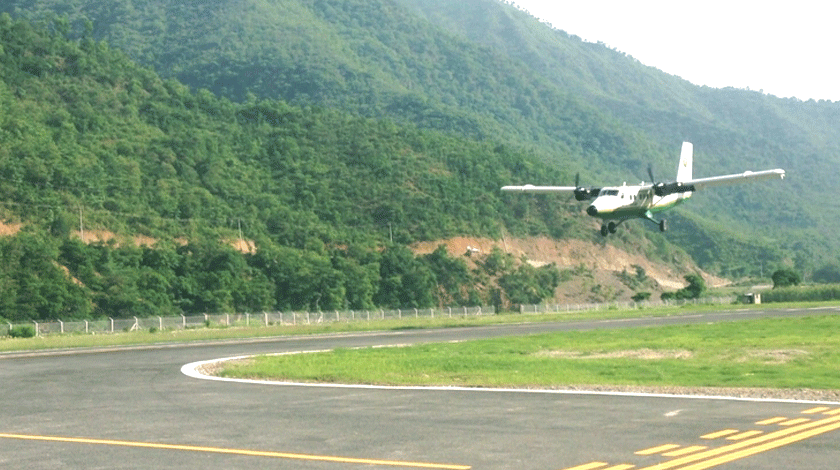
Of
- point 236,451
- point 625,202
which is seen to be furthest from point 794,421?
point 625,202

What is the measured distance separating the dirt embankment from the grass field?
3235 inches

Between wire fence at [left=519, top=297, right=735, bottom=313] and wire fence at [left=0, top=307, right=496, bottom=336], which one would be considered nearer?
wire fence at [left=0, top=307, right=496, bottom=336]

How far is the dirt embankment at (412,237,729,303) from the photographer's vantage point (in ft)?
417

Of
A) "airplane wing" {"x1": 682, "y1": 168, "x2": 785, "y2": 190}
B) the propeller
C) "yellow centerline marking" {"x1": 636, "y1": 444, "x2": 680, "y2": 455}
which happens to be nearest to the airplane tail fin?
"airplane wing" {"x1": 682, "y1": 168, "x2": 785, "y2": 190}

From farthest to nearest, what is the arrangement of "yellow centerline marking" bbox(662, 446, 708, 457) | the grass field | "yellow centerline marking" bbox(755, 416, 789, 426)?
1. the grass field
2. "yellow centerline marking" bbox(755, 416, 789, 426)
3. "yellow centerline marking" bbox(662, 446, 708, 457)

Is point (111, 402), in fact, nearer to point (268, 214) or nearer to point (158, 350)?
point (158, 350)

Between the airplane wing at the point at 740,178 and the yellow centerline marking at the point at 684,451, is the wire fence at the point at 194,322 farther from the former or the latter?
the yellow centerline marking at the point at 684,451

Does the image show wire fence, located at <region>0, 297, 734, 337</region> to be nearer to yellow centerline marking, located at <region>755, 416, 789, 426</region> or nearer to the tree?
the tree

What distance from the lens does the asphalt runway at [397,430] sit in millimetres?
14125

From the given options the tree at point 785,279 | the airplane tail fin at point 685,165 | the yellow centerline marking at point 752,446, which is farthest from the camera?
the tree at point 785,279

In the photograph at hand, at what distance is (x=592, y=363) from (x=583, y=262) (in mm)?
109662

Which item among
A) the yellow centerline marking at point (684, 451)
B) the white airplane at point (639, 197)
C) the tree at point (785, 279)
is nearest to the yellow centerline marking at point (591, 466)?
the yellow centerline marking at point (684, 451)

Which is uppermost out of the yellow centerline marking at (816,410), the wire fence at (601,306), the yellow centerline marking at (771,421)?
the wire fence at (601,306)

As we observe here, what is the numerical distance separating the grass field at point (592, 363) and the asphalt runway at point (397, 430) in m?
2.96
